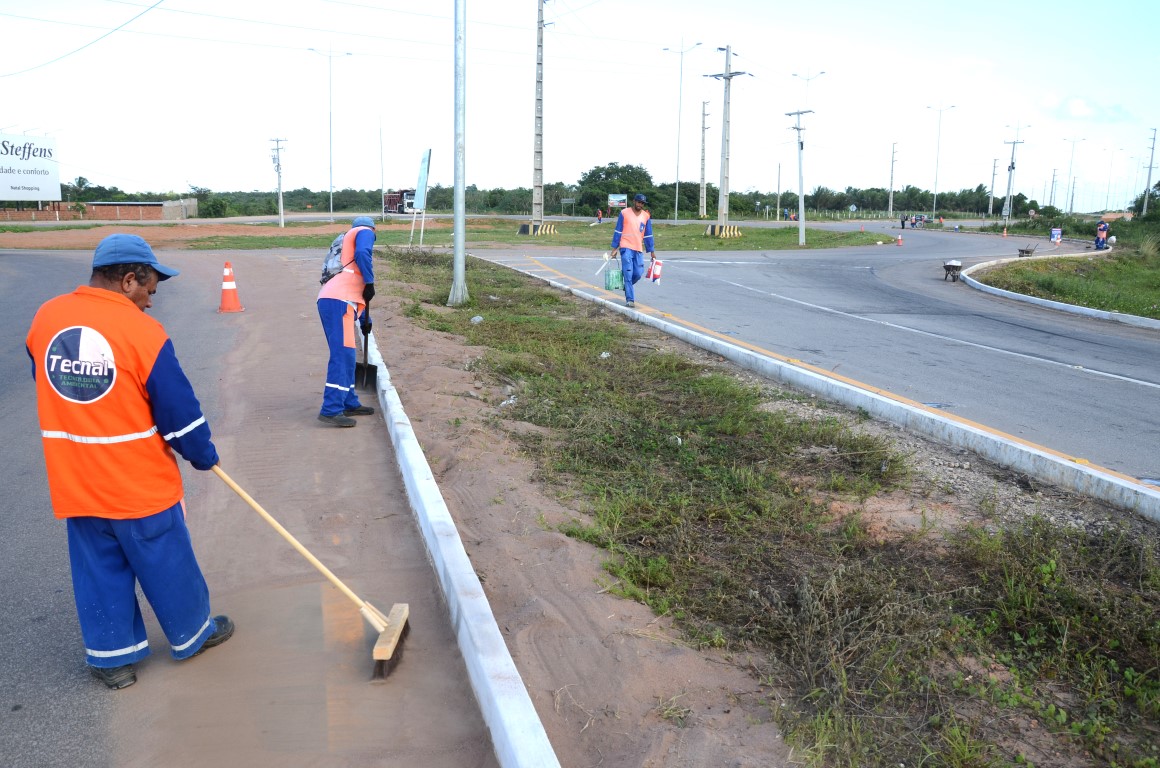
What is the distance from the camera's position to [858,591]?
13.9ft

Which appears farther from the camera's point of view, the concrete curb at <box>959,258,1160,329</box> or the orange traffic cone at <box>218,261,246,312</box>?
the concrete curb at <box>959,258,1160,329</box>

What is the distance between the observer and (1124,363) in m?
11.0

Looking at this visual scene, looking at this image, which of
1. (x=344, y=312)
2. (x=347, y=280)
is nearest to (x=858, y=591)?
(x=344, y=312)

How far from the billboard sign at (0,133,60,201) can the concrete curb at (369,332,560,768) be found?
219 ft

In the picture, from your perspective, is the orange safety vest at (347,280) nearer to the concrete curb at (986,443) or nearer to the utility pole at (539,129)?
the concrete curb at (986,443)

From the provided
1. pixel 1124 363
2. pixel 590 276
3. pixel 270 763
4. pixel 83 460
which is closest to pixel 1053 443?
pixel 1124 363

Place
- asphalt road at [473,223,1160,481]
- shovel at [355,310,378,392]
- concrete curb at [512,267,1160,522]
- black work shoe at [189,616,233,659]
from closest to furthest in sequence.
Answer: black work shoe at [189,616,233,659], concrete curb at [512,267,1160,522], asphalt road at [473,223,1160,481], shovel at [355,310,378,392]

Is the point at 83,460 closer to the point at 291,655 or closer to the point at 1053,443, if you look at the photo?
the point at 291,655

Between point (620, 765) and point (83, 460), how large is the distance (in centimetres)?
230

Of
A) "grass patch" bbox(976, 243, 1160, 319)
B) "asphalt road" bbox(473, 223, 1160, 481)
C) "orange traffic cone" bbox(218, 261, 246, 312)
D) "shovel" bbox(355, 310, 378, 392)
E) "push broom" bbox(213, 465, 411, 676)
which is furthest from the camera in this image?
"grass patch" bbox(976, 243, 1160, 319)

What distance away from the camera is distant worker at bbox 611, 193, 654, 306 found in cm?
1410

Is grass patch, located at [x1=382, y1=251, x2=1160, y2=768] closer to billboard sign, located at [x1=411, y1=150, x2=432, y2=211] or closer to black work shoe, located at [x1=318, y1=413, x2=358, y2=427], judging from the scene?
black work shoe, located at [x1=318, y1=413, x2=358, y2=427]

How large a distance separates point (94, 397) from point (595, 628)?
7.47 ft

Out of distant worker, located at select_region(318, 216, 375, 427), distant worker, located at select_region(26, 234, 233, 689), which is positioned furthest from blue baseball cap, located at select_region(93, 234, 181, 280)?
distant worker, located at select_region(318, 216, 375, 427)
